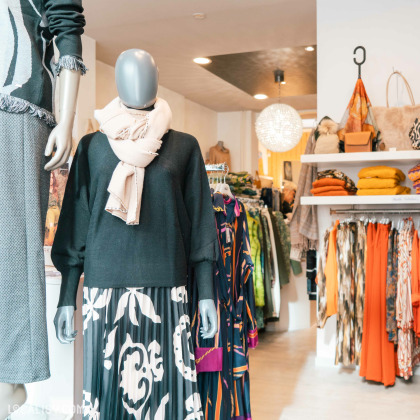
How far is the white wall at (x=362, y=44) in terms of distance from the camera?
139 inches

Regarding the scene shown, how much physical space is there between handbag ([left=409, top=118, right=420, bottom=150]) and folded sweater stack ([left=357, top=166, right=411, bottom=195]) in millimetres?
187

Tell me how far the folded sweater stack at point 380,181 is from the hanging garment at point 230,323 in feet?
4.10

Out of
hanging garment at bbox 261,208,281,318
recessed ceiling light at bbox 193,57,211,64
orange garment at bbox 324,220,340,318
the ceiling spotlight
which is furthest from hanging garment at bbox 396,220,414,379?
the ceiling spotlight

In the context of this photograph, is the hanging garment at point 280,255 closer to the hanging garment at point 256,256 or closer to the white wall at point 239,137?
the hanging garment at point 256,256

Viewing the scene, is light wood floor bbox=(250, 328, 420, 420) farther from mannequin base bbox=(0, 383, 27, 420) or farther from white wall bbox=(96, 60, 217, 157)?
white wall bbox=(96, 60, 217, 157)

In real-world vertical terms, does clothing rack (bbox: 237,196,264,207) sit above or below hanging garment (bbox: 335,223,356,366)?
above

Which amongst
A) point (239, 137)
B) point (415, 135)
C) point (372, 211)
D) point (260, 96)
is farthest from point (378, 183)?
point (239, 137)

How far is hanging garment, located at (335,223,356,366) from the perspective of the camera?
339 centimetres

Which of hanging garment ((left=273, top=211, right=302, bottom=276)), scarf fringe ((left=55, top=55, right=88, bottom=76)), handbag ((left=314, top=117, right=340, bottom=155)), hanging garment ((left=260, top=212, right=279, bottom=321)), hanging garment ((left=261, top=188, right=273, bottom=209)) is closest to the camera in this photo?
scarf fringe ((left=55, top=55, right=88, bottom=76))

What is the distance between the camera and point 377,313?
329 centimetres

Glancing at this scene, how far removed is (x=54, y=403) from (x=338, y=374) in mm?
2217

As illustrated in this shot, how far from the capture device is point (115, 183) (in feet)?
4.64

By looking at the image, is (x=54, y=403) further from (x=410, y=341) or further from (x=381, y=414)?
(x=410, y=341)

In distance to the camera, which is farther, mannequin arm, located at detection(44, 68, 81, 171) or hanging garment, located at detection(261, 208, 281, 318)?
hanging garment, located at detection(261, 208, 281, 318)
